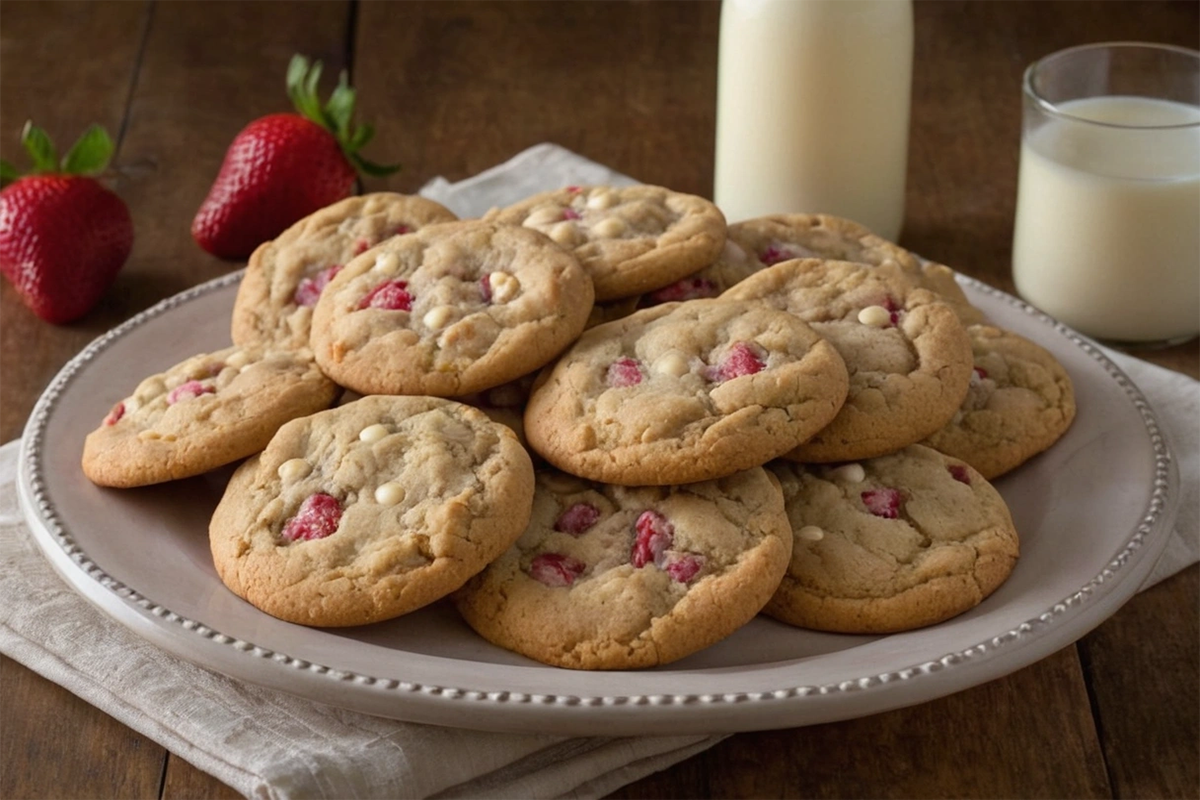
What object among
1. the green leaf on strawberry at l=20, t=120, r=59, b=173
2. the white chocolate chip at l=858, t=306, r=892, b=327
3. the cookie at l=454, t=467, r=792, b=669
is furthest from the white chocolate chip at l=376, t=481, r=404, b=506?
the green leaf on strawberry at l=20, t=120, r=59, b=173

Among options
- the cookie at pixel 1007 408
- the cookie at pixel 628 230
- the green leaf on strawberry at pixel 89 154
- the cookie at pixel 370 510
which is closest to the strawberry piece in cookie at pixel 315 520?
the cookie at pixel 370 510

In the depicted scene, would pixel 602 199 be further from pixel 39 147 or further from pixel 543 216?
pixel 39 147

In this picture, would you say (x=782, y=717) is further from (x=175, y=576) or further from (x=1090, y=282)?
(x=1090, y=282)

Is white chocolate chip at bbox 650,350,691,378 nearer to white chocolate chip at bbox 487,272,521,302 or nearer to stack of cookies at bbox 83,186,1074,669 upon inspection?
stack of cookies at bbox 83,186,1074,669

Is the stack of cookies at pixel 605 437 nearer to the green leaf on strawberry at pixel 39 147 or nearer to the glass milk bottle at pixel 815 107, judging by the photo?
the glass milk bottle at pixel 815 107

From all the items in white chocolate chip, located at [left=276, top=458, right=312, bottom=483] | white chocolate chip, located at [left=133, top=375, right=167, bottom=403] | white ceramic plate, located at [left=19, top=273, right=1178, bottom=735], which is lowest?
white ceramic plate, located at [left=19, top=273, right=1178, bottom=735]

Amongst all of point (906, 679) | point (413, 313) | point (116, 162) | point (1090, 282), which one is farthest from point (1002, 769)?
point (116, 162)

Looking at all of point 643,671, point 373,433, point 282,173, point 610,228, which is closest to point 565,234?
point 610,228

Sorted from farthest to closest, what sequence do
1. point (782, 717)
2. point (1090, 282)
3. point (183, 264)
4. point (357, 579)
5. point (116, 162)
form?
1. point (116, 162)
2. point (183, 264)
3. point (1090, 282)
4. point (357, 579)
5. point (782, 717)
